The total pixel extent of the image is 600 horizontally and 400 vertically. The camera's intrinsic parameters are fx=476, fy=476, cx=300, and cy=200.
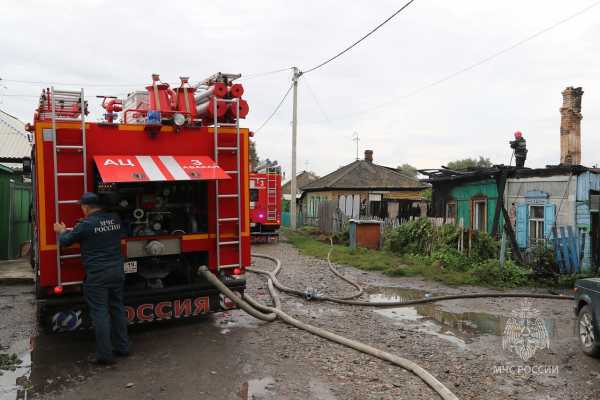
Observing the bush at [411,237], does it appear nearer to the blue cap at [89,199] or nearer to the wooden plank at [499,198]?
the wooden plank at [499,198]

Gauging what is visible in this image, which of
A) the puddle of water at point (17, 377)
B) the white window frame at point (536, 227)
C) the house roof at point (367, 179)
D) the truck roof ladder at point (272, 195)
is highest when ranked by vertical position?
the house roof at point (367, 179)

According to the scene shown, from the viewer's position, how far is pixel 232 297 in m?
6.11

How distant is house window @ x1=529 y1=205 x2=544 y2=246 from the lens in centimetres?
1280

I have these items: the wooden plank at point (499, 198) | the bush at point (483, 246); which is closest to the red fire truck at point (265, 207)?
the bush at point (483, 246)

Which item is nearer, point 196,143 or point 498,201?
point 196,143

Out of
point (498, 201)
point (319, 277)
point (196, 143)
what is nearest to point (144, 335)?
point (196, 143)

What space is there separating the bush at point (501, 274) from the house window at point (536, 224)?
2.05 meters

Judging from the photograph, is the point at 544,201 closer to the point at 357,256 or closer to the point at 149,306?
the point at 357,256

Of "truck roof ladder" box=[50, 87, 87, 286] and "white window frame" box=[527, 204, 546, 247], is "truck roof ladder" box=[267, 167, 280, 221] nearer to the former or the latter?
"white window frame" box=[527, 204, 546, 247]

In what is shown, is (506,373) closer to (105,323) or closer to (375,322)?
(375,322)

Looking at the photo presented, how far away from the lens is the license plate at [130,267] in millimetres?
5977

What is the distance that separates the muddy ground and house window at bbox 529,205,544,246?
500cm

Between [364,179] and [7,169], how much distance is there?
2110 centimetres

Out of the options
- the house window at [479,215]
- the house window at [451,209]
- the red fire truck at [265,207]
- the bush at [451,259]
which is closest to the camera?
the bush at [451,259]
